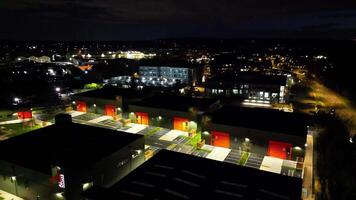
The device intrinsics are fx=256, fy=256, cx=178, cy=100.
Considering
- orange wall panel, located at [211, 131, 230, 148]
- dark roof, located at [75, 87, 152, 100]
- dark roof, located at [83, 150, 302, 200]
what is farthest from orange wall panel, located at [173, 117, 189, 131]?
dark roof, located at [83, 150, 302, 200]

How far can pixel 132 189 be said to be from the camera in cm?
1599

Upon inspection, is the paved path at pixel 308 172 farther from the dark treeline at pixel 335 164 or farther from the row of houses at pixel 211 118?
the row of houses at pixel 211 118

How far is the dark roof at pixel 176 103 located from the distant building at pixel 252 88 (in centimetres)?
1444

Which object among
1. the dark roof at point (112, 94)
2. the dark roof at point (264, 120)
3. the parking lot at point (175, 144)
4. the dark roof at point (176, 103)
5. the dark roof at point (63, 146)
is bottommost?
the parking lot at point (175, 144)

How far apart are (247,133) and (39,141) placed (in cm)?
1974

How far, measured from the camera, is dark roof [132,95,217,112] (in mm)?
33562

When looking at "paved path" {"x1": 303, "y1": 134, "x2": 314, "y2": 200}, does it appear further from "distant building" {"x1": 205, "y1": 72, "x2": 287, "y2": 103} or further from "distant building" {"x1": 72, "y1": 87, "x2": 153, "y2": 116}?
"distant building" {"x1": 72, "y1": 87, "x2": 153, "y2": 116}

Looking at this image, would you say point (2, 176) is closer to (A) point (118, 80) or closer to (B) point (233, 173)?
(B) point (233, 173)

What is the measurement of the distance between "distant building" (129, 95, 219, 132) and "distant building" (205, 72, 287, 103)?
1435 centimetres

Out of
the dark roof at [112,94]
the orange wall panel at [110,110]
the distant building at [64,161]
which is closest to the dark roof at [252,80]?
the dark roof at [112,94]

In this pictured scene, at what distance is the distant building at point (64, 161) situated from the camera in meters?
17.6

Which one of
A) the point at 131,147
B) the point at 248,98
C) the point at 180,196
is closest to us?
the point at 180,196

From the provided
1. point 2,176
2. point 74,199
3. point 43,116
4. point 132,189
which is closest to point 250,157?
point 132,189

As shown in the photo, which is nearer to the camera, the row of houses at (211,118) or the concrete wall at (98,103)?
the row of houses at (211,118)
